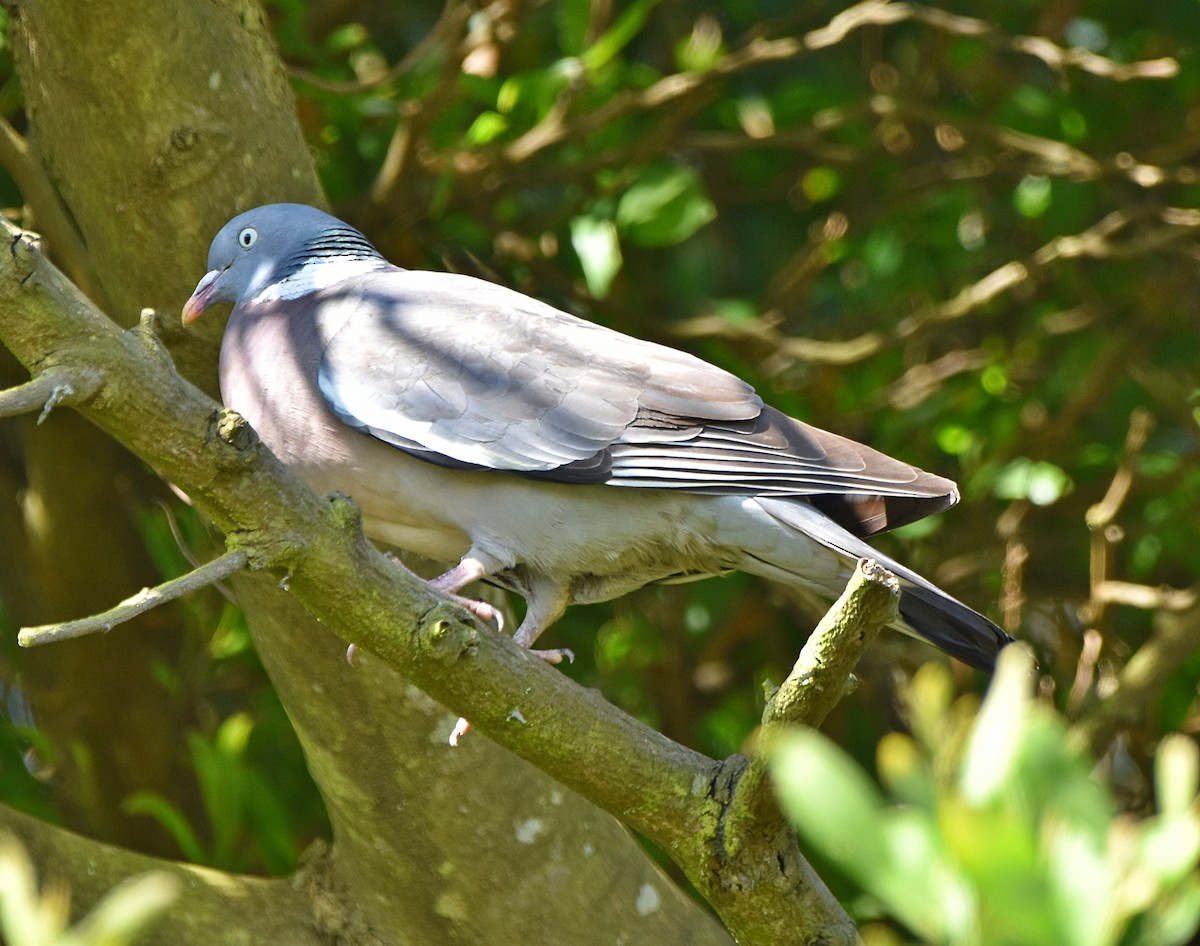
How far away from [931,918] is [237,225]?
6.98 ft

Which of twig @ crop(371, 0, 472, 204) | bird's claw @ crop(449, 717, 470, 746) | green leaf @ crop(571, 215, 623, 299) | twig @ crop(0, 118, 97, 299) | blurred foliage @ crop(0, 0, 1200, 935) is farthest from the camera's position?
blurred foliage @ crop(0, 0, 1200, 935)

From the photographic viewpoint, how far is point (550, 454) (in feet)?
7.87

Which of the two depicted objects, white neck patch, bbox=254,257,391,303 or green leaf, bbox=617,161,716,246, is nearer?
white neck patch, bbox=254,257,391,303

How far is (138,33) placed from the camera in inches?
95.6

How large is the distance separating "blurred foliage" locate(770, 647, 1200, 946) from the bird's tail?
56.2 inches

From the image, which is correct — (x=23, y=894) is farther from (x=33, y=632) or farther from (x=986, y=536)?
(x=986, y=536)

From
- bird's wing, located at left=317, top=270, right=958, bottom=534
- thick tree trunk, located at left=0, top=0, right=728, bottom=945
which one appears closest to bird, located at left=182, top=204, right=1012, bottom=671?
bird's wing, located at left=317, top=270, right=958, bottom=534

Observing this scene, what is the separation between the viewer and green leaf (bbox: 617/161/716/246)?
323 centimetres

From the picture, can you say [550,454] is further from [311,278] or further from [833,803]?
[833,803]

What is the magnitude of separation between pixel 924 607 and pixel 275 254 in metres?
1.34

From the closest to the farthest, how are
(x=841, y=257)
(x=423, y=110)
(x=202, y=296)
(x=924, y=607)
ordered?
1. (x=924, y=607)
2. (x=202, y=296)
3. (x=423, y=110)
4. (x=841, y=257)

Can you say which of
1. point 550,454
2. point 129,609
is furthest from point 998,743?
point 550,454

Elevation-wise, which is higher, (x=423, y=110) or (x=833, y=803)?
(x=833, y=803)

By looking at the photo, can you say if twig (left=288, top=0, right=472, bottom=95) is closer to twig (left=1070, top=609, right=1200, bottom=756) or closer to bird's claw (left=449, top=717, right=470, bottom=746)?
bird's claw (left=449, top=717, right=470, bottom=746)
